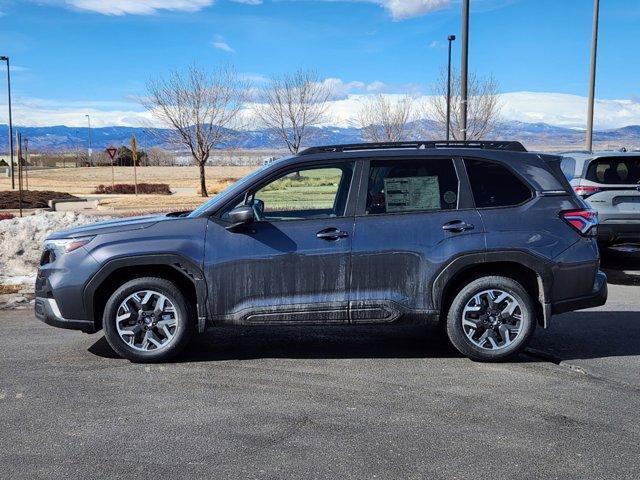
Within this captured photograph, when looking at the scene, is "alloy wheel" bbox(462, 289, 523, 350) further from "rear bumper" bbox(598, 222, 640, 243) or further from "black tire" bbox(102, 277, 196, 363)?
"rear bumper" bbox(598, 222, 640, 243)

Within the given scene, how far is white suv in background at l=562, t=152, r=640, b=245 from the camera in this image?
1090 centimetres

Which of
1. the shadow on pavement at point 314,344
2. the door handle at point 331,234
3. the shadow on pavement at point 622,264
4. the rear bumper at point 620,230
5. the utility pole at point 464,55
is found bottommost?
the shadow on pavement at point 314,344

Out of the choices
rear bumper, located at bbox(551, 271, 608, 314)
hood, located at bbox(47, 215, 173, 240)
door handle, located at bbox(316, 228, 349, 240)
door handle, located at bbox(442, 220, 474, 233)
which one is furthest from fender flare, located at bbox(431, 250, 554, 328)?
hood, located at bbox(47, 215, 173, 240)

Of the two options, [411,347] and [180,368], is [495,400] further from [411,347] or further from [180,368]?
[180,368]

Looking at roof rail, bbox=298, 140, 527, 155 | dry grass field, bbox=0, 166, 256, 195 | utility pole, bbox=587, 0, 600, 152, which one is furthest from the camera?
dry grass field, bbox=0, 166, 256, 195

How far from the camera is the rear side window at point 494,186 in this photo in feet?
19.9

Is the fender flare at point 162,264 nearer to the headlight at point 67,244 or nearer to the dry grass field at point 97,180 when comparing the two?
the headlight at point 67,244

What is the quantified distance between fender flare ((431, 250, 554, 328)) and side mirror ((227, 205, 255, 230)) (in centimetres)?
161

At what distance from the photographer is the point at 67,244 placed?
598 centimetres

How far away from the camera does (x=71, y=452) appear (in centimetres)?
420

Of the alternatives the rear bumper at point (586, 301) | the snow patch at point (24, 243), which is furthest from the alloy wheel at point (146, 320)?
the snow patch at point (24, 243)

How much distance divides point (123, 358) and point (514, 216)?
3.59m

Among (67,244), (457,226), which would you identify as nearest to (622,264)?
(457,226)

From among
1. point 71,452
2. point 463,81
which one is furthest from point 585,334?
point 463,81
